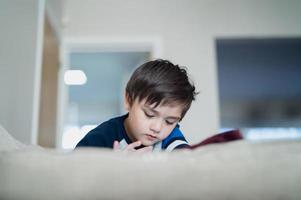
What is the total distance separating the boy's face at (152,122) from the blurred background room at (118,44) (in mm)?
263

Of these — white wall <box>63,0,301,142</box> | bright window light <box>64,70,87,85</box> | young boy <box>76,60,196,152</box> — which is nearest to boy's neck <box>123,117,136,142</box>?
young boy <box>76,60,196,152</box>

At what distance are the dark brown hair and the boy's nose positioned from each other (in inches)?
1.9

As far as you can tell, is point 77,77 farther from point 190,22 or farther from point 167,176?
point 167,176

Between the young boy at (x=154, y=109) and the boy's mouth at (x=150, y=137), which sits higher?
the young boy at (x=154, y=109)

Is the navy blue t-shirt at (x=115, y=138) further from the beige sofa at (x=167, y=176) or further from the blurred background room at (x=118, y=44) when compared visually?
the beige sofa at (x=167, y=176)

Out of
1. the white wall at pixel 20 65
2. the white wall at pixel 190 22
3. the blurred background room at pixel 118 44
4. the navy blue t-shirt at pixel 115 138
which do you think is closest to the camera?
the navy blue t-shirt at pixel 115 138

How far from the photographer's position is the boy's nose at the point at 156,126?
1.03 m

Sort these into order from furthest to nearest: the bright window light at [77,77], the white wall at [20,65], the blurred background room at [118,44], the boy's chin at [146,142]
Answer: the bright window light at [77,77] → the blurred background room at [118,44] → the white wall at [20,65] → the boy's chin at [146,142]

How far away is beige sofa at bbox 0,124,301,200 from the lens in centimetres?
40

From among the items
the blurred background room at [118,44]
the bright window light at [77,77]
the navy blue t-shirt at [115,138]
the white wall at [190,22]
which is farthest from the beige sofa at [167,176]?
the bright window light at [77,77]

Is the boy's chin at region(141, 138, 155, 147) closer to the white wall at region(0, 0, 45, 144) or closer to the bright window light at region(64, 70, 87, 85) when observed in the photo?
the white wall at region(0, 0, 45, 144)

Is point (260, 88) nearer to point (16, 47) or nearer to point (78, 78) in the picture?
point (78, 78)

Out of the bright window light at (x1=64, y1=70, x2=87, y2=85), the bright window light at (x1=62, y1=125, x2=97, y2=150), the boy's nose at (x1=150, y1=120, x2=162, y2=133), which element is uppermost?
the bright window light at (x1=64, y1=70, x2=87, y2=85)

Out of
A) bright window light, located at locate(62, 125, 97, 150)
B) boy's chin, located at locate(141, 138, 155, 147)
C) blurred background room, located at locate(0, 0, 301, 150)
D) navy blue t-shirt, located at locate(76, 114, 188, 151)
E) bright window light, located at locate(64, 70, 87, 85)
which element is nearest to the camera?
navy blue t-shirt, located at locate(76, 114, 188, 151)
